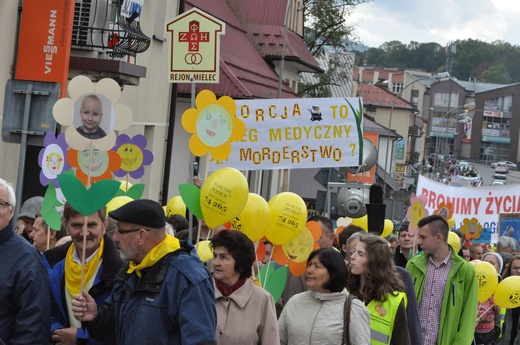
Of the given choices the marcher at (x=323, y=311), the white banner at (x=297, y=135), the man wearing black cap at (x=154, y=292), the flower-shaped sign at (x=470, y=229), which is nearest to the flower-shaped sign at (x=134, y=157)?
the white banner at (x=297, y=135)

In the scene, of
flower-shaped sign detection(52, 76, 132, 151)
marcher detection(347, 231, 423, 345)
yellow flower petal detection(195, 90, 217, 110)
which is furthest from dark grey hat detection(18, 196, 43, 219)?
marcher detection(347, 231, 423, 345)

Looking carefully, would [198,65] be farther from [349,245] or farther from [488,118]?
[488,118]

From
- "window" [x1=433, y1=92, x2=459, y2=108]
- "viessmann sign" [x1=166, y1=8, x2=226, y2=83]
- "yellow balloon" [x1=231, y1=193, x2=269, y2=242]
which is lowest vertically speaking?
"yellow balloon" [x1=231, y1=193, x2=269, y2=242]

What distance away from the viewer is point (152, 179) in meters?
22.8

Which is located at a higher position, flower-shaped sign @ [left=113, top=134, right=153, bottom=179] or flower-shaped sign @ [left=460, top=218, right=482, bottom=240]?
flower-shaped sign @ [left=113, top=134, right=153, bottom=179]

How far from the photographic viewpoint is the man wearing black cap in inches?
228

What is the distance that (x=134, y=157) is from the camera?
11422 millimetres

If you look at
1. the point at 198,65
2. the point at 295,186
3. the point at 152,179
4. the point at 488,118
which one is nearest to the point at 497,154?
the point at 488,118

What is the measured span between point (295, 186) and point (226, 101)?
2975 centimetres

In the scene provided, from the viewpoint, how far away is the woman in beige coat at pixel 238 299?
6641 mm

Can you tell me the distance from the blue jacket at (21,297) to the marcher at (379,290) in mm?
2582

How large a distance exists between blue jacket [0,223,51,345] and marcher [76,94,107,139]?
45.6 inches

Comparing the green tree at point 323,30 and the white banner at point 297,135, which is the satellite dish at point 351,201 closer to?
the white banner at point 297,135

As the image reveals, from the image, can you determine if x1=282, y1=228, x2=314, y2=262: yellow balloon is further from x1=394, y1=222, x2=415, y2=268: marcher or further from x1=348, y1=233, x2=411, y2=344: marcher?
x1=394, y1=222, x2=415, y2=268: marcher
